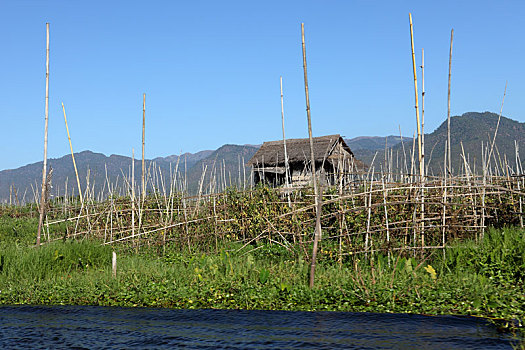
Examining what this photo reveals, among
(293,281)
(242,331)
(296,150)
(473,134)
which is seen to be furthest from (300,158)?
(473,134)

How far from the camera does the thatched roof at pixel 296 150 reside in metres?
18.4

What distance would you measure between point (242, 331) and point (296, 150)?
14.3 metres

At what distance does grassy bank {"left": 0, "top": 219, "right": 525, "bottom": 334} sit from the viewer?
566cm

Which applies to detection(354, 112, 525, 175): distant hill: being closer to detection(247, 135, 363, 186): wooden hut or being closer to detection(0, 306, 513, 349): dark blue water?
detection(247, 135, 363, 186): wooden hut

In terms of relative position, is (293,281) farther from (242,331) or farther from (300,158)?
(300,158)

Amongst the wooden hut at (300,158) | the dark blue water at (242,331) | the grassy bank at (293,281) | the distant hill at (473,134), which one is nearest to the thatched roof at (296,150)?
the wooden hut at (300,158)

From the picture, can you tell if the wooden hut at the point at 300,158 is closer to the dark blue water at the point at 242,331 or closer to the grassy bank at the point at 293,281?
the grassy bank at the point at 293,281

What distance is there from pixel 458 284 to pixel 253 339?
2802mm

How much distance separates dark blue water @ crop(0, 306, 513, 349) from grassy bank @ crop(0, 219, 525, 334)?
24 centimetres

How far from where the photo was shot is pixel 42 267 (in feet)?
24.8

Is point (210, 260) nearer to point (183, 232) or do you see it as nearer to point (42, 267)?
point (183, 232)

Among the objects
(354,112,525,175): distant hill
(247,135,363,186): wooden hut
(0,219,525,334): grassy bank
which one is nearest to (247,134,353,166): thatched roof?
(247,135,363,186): wooden hut

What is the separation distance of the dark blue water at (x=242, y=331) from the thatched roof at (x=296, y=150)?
12.4 meters

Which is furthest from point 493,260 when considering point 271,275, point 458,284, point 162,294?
point 162,294
